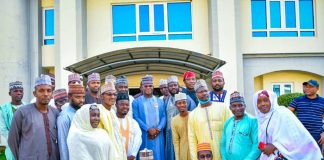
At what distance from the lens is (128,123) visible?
6887 mm

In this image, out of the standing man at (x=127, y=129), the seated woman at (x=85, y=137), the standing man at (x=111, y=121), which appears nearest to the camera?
the seated woman at (x=85, y=137)

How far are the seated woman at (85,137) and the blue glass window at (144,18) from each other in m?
12.0

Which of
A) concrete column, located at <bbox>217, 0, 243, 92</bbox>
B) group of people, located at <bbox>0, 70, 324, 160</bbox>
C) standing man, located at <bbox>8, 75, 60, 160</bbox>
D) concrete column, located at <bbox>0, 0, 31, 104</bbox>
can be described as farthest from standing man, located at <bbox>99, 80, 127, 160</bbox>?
concrete column, located at <bbox>0, 0, 31, 104</bbox>

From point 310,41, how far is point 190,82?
10806 millimetres

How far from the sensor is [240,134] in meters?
6.32

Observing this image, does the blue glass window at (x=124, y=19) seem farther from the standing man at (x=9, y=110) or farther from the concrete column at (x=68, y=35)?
the standing man at (x=9, y=110)

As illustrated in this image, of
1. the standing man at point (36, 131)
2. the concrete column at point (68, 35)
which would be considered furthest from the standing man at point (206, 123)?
the concrete column at point (68, 35)

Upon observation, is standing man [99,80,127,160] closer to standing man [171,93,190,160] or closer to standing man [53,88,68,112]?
standing man [53,88,68,112]

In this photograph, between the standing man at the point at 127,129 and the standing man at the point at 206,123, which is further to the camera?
the standing man at the point at 206,123

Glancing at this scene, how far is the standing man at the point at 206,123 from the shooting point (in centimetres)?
690

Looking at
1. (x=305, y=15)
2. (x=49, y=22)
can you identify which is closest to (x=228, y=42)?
(x=305, y=15)

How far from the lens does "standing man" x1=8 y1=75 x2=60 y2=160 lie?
571 centimetres

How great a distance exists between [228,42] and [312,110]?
8507 mm

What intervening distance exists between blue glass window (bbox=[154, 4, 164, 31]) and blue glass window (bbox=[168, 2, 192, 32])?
→ 0.29 m
